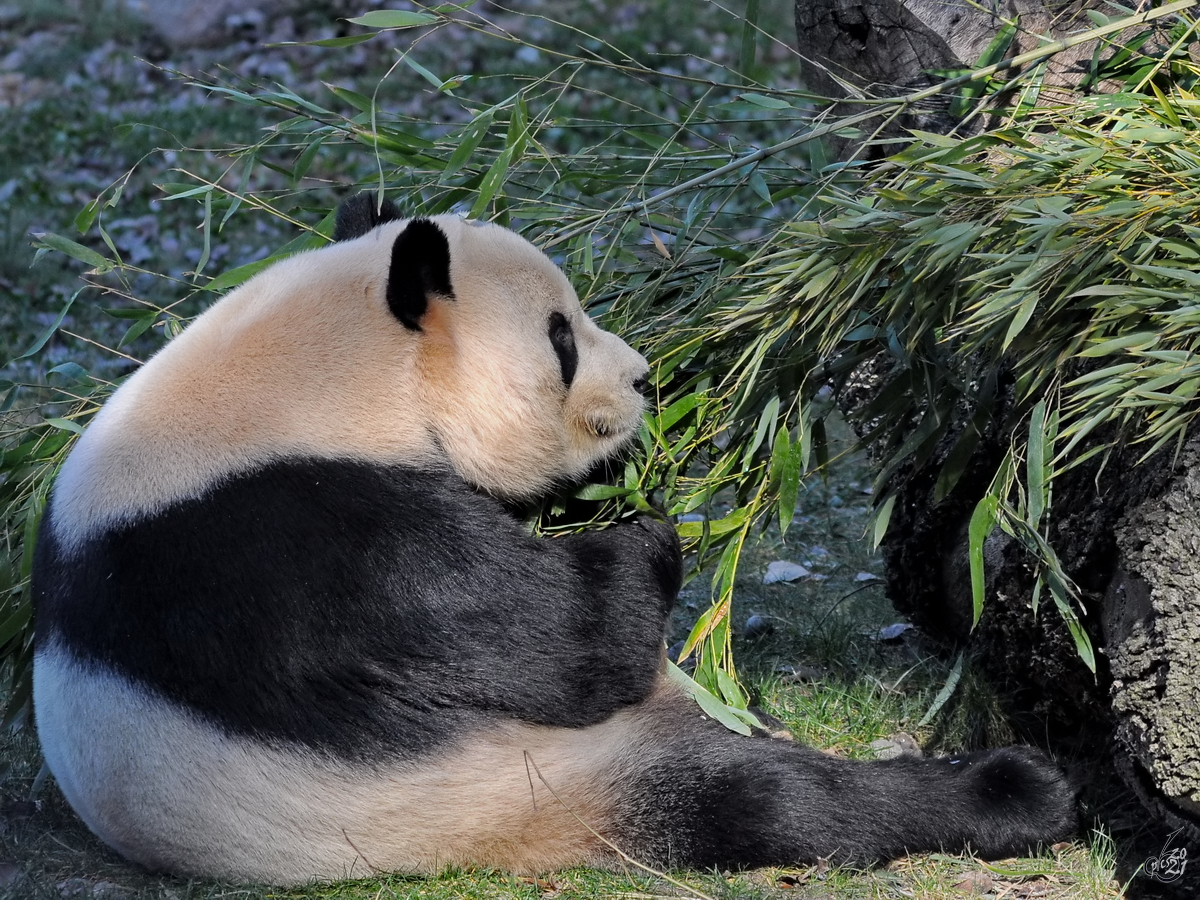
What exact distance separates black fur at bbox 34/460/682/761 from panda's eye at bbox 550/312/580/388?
42 centimetres

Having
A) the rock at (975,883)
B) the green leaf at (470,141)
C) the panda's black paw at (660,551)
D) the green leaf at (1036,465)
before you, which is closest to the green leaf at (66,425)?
the green leaf at (470,141)

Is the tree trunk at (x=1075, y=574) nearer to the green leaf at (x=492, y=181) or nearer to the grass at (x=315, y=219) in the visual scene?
the grass at (x=315, y=219)

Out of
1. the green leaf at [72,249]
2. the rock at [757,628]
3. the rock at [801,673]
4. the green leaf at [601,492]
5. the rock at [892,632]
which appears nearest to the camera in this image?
the green leaf at [601,492]

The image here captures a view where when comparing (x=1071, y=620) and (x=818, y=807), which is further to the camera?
(x=818, y=807)

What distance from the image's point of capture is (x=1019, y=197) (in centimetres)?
255

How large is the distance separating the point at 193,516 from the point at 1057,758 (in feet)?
7.38

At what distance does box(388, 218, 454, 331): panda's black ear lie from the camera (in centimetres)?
273

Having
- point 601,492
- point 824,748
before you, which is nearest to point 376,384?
point 601,492

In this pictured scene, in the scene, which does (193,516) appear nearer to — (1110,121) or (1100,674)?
(1100,674)

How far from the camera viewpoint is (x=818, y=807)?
109 inches

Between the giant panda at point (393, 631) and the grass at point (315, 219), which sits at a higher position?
the giant panda at point (393, 631)

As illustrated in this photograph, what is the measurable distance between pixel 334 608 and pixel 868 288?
142cm

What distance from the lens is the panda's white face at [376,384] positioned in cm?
269

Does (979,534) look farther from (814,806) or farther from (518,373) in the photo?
(518,373)
